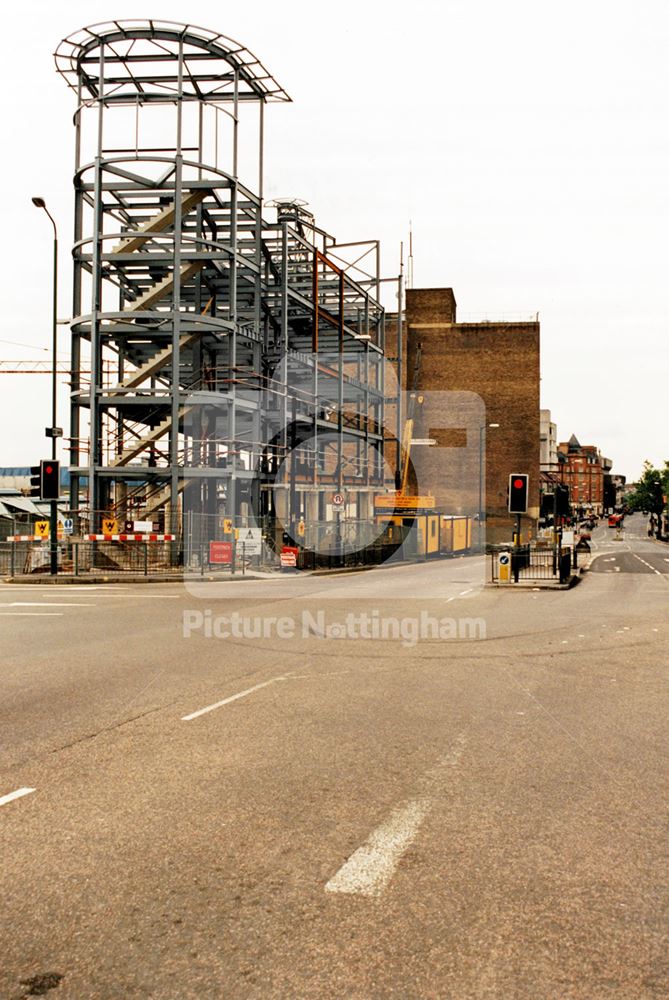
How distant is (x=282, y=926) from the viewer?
405 centimetres

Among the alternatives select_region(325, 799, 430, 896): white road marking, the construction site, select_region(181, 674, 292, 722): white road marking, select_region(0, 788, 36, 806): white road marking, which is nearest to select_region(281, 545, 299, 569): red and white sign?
the construction site

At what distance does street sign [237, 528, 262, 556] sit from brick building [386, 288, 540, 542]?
170 feet

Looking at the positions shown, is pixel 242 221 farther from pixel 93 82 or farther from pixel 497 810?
pixel 497 810

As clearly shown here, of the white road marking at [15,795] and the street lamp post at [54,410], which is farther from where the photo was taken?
the street lamp post at [54,410]

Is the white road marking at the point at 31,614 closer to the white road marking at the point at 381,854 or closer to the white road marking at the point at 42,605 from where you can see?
the white road marking at the point at 42,605

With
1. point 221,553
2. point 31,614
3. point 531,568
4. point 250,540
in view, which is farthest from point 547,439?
point 31,614

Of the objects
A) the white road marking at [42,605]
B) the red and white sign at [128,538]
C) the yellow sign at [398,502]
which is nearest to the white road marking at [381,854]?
the white road marking at [42,605]

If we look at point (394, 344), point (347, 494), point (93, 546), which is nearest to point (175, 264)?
point (93, 546)

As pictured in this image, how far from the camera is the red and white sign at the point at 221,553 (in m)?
32.4

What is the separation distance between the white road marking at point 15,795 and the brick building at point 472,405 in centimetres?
7906

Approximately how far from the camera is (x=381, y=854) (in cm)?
496

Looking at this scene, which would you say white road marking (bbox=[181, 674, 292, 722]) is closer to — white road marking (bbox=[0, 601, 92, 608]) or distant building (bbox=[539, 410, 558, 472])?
white road marking (bbox=[0, 601, 92, 608])

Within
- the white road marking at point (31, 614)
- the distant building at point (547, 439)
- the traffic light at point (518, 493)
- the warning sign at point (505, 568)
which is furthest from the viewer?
the distant building at point (547, 439)

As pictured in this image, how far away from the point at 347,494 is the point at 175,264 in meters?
20.6
